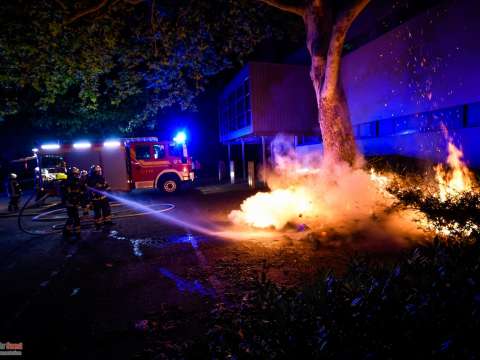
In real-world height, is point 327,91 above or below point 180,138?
above

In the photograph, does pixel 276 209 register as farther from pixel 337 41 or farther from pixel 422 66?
pixel 422 66

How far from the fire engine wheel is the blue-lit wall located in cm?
914

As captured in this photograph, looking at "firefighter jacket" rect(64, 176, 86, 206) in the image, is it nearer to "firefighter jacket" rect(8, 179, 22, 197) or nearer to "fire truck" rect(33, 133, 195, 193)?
"firefighter jacket" rect(8, 179, 22, 197)

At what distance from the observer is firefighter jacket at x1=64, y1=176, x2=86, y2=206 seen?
24.4ft

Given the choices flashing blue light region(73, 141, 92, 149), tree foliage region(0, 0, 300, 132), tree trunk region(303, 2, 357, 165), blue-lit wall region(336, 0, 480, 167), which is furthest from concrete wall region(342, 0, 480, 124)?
→ flashing blue light region(73, 141, 92, 149)

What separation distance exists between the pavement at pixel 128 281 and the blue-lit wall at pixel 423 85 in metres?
6.44

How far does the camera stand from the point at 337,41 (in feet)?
25.8

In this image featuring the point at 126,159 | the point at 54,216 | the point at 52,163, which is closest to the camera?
the point at 54,216

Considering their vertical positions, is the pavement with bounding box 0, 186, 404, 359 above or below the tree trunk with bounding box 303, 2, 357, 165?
below

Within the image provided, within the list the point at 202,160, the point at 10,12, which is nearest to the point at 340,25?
the point at 10,12

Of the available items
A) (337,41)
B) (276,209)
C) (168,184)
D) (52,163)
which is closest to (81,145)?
(52,163)

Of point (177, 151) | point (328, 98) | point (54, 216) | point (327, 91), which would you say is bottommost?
point (54, 216)

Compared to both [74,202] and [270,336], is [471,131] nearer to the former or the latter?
[270,336]

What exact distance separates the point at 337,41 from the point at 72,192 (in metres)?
7.91
